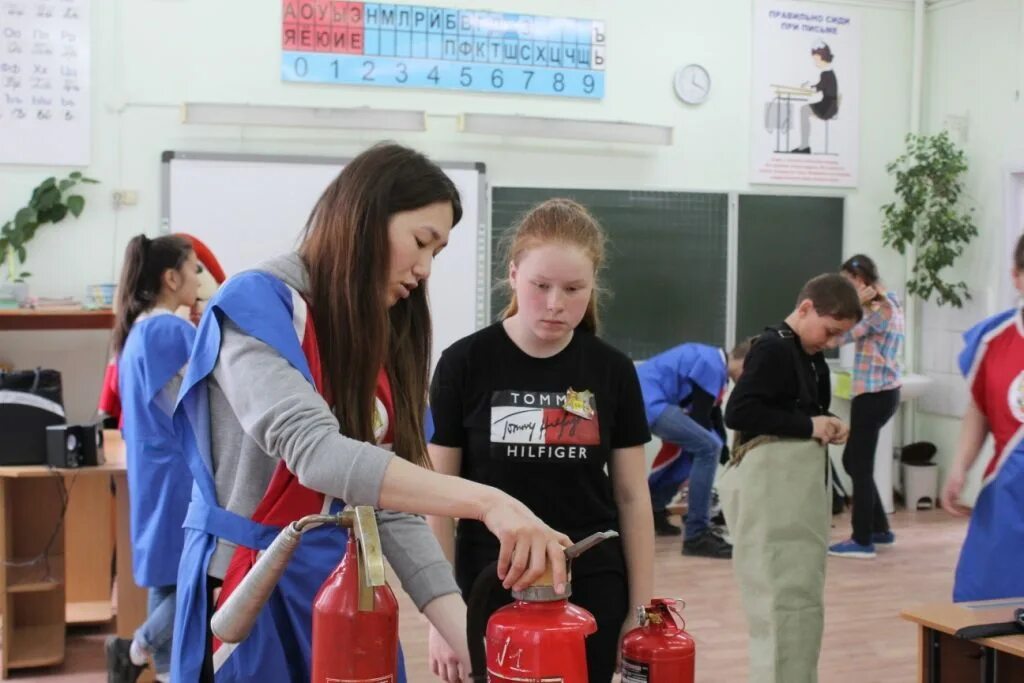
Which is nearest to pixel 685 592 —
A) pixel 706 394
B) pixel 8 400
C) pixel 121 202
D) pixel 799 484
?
pixel 706 394

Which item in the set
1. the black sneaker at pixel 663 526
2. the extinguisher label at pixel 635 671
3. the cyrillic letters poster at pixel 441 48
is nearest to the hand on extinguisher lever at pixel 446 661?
the extinguisher label at pixel 635 671

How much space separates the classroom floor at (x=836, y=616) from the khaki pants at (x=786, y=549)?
88cm

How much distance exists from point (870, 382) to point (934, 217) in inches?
54.8

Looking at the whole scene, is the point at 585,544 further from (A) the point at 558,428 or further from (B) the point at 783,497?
(B) the point at 783,497

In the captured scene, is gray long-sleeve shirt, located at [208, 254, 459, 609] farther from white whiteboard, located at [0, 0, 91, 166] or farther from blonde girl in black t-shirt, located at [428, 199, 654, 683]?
white whiteboard, located at [0, 0, 91, 166]

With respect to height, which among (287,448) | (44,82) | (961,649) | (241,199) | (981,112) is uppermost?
(981,112)

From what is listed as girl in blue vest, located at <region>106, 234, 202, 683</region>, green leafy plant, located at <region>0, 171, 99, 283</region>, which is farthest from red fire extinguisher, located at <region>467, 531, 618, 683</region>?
green leafy plant, located at <region>0, 171, 99, 283</region>

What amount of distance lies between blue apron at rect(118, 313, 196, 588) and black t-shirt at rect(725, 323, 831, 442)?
1.56m

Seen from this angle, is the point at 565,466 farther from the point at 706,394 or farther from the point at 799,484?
the point at 706,394

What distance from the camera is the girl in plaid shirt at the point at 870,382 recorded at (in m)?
5.45

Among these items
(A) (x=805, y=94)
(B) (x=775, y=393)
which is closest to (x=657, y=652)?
(B) (x=775, y=393)

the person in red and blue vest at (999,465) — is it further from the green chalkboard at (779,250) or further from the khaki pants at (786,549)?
the green chalkboard at (779,250)

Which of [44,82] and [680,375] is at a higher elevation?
[44,82]

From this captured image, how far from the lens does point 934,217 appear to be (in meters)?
Answer: 6.38
